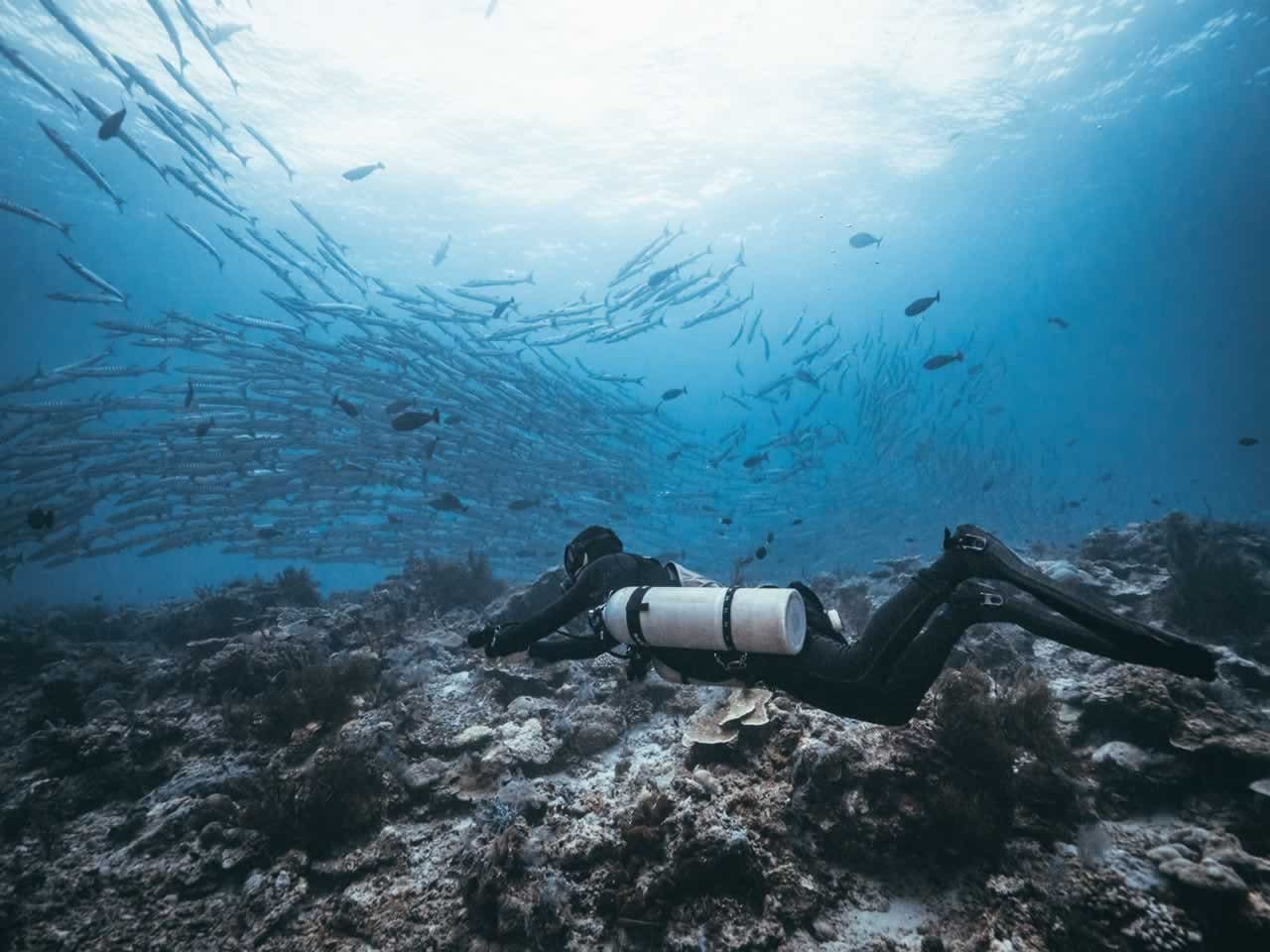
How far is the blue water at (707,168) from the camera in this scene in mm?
21859

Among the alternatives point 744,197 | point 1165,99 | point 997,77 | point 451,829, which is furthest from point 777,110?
point 451,829

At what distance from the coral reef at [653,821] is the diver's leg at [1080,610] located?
110 cm

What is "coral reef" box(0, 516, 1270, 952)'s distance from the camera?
125 inches

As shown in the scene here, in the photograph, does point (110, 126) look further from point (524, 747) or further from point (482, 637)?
point (524, 747)

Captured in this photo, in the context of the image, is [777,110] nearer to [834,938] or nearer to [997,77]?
[997,77]

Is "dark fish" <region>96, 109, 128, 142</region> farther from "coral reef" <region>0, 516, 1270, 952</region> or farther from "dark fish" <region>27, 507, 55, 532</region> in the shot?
"coral reef" <region>0, 516, 1270, 952</region>

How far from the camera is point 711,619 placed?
3.63 meters

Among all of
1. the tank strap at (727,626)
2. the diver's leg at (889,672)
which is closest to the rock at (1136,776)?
the diver's leg at (889,672)

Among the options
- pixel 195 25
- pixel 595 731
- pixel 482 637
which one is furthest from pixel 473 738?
pixel 195 25

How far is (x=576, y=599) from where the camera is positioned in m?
4.38

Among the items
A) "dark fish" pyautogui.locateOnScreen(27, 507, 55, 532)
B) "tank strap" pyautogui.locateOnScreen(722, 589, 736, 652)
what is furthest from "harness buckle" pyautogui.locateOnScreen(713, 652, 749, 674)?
"dark fish" pyautogui.locateOnScreen(27, 507, 55, 532)

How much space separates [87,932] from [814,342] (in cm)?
9483

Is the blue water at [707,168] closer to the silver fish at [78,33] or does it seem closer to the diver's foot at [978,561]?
the silver fish at [78,33]

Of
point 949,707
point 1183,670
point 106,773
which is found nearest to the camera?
point 1183,670
